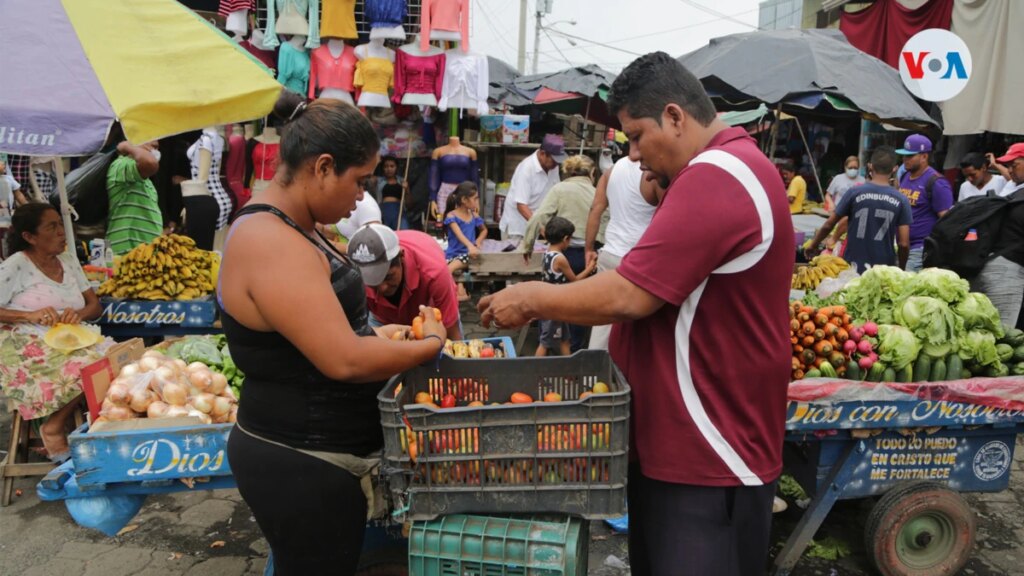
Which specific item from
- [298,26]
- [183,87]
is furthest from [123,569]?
[298,26]

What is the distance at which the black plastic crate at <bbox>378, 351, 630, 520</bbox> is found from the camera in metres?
2.06

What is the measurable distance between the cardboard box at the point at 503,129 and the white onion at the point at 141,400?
8.79 m

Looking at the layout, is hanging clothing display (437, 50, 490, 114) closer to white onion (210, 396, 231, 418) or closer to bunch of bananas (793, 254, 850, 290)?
bunch of bananas (793, 254, 850, 290)

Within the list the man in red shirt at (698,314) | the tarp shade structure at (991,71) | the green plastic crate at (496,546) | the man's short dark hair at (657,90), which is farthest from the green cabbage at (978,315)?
the tarp shade structure at (991,71)

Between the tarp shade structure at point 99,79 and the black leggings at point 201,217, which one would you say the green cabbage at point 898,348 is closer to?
the tarp shade structure at point 99,79

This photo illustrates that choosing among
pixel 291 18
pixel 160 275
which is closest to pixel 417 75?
pixel 291 18

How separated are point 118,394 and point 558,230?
13.4 feet

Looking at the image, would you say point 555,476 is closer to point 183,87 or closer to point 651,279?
point 651,279

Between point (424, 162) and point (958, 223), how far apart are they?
24.1 ft

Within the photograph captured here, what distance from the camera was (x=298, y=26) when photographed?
29.7 ft

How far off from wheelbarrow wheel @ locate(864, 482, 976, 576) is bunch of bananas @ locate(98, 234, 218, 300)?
16.0 feet

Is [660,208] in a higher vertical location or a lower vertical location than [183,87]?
lower

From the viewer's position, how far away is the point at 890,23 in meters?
11.0

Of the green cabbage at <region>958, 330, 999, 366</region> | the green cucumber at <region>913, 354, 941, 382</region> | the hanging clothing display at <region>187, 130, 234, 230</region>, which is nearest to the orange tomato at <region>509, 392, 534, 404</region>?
the green cucumber at <region>913, 354, 941, 382</region>
